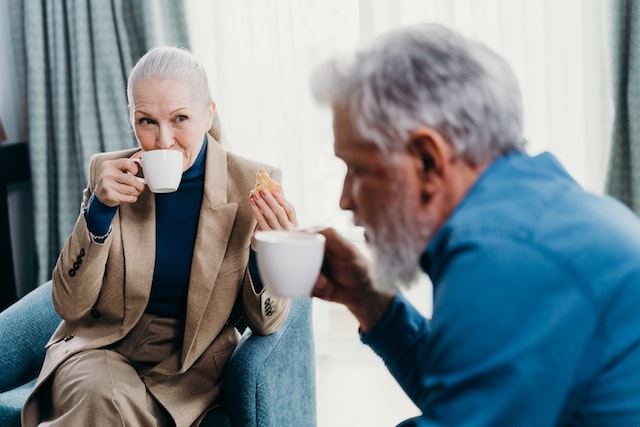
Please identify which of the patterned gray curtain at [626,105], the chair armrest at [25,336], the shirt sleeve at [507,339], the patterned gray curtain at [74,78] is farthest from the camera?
the patterned gray curtain at [74,78]

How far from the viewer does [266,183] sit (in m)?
1.75

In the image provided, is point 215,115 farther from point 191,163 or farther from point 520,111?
point 520,111

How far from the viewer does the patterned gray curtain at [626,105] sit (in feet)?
8.93

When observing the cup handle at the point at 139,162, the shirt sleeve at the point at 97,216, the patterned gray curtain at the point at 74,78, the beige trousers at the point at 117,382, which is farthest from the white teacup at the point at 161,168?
the patterned gray curtain at the point at 74,78

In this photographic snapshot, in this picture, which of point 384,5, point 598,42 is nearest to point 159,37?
point 384,5

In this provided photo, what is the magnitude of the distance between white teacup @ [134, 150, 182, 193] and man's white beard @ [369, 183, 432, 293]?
745 millimetres

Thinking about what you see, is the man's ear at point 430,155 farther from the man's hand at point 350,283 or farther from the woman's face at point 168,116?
the woman's face at point 168,116

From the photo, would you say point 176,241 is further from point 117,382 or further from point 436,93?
point 436,93

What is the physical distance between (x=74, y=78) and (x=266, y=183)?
65.7 inches

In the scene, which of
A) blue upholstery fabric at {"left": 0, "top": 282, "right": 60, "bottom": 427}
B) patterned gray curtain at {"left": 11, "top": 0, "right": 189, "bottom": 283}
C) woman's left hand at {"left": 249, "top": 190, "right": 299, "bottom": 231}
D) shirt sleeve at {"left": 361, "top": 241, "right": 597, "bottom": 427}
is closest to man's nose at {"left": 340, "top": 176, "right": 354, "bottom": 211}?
shirt sleeve at {"left": 361, "top": 241, "right": 597, "bottom": 427}

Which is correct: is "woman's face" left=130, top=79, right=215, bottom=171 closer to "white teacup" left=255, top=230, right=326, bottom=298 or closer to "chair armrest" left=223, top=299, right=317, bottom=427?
"chair armrest" left=223, top=299, right=317, bottom=427

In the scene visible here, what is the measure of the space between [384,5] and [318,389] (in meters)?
1.61

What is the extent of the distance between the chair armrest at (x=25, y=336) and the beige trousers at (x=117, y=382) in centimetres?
25

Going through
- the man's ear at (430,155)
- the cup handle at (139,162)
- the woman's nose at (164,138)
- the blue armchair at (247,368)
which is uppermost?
the man's ear at (430,155)
